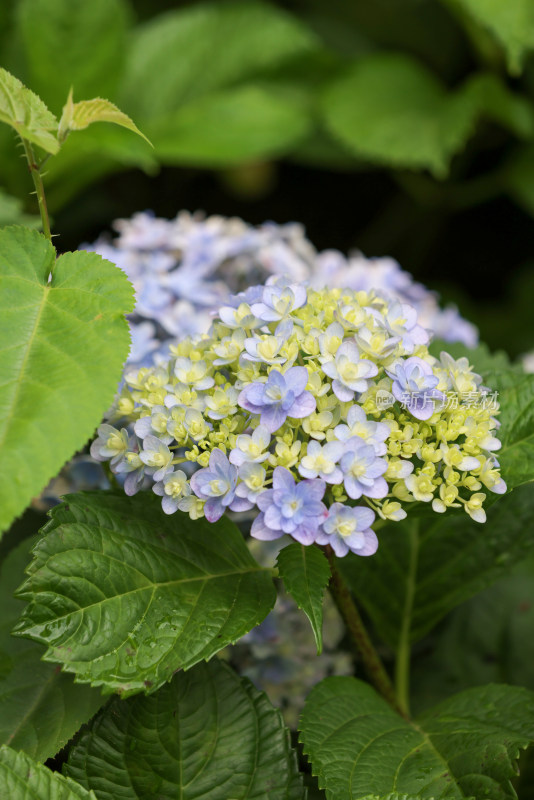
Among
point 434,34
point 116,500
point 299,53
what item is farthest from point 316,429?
point 434,34

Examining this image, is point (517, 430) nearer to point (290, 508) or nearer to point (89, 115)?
point (290, 508)

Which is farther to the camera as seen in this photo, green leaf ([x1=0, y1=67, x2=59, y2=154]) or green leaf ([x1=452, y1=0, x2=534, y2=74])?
green leaf ([x1=452, y1=0, x2=534, y2=74])

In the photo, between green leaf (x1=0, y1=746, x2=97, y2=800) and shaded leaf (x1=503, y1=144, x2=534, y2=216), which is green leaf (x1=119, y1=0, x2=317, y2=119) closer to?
shaded leaf (x1=503, y1=144, x2=534, y2=216)

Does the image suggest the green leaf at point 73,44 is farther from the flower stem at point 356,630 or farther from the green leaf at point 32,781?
the green leaf at point 32,781

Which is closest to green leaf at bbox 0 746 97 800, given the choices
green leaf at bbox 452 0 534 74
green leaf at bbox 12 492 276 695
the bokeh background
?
green leaf at bbox 12 492 276 695

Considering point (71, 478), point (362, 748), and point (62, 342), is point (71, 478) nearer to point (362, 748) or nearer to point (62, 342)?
point (62, 342)

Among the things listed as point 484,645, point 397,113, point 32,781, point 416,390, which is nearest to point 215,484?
point 416,390
